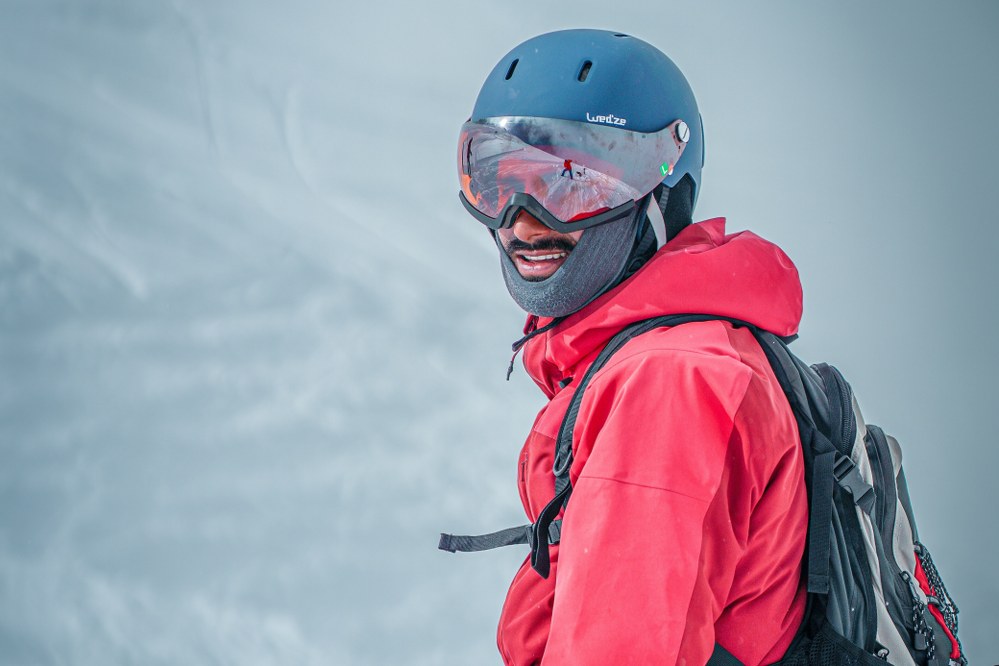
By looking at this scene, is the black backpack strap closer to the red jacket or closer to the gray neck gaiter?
the red jacket

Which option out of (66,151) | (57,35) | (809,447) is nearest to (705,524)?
(809,447)

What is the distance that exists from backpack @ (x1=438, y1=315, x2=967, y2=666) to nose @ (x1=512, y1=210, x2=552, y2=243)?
10.8 inches

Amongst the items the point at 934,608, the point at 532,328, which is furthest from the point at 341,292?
the point at 934,608

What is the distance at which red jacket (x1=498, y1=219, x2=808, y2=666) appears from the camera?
1119 millimetres

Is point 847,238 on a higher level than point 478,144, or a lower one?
lower

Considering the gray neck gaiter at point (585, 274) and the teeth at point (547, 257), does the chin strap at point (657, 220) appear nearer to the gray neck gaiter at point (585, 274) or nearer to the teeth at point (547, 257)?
the gray neck gaiter at point (585, 274)

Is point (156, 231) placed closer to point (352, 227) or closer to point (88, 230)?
point (88, 230)

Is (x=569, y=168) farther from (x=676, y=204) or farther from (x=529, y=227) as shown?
(x=676, y=204)

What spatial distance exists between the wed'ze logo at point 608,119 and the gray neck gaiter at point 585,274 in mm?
162

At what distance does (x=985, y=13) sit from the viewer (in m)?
3.87

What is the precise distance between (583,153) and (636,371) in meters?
0.53

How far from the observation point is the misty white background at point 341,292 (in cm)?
362

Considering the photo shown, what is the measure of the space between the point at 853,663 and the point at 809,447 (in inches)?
12.8

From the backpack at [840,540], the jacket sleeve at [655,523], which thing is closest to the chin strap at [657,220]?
the backpack at [840,540]
